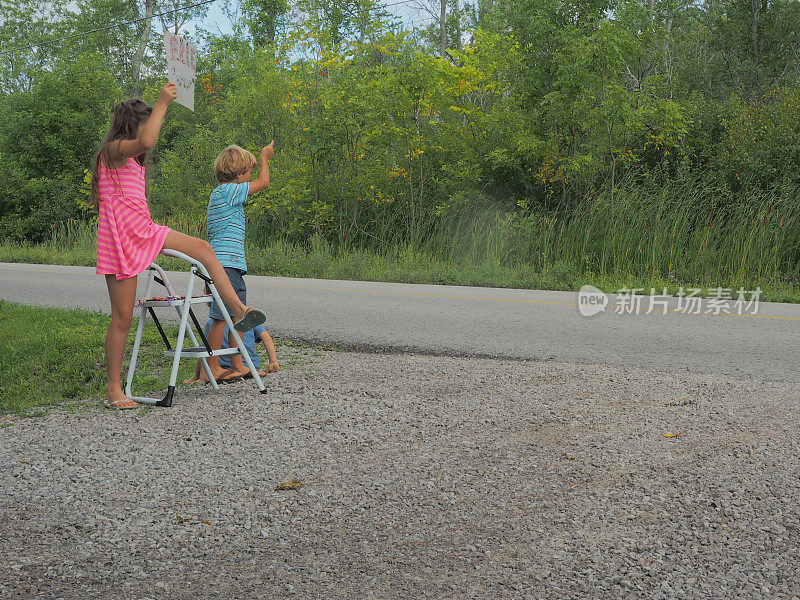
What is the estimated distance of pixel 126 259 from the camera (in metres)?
5.29

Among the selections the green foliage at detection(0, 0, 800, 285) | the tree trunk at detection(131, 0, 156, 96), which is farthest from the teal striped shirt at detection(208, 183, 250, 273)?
the tree trunk at detection(131, 0, 156, 96)

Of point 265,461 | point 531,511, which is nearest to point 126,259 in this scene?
point 265,461

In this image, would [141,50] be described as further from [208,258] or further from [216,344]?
[208,258]

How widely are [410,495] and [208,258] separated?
235 centimetres

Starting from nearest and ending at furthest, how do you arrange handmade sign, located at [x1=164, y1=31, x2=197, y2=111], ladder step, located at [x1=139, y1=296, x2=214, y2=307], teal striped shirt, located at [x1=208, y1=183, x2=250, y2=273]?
ladder step, located at [x1=139, y1=296, x2=214, y2=307] < handmade sign, located at [x1=164, y1=31, x2=197, y2=111] < teal striped shirt, located at [x1=208, y1=183, x2=250, y2=273]

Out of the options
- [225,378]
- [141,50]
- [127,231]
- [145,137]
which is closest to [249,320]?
[225,378]

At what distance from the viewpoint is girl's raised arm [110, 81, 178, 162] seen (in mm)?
5059

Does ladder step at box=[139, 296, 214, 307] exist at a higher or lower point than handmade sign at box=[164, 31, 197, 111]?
lower

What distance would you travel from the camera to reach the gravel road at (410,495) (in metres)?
3.09

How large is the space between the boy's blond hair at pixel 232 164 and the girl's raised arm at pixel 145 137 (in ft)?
2.55

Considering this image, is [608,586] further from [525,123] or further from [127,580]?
[525,123]

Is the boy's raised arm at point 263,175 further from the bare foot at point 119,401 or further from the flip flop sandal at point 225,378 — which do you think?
the bare foot at point 119,401

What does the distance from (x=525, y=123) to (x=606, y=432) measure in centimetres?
1332

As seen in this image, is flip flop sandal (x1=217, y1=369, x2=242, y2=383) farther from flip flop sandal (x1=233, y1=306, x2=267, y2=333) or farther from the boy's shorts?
flip flop sandal (x1=233, y1=306, x2=267, y2=333)
